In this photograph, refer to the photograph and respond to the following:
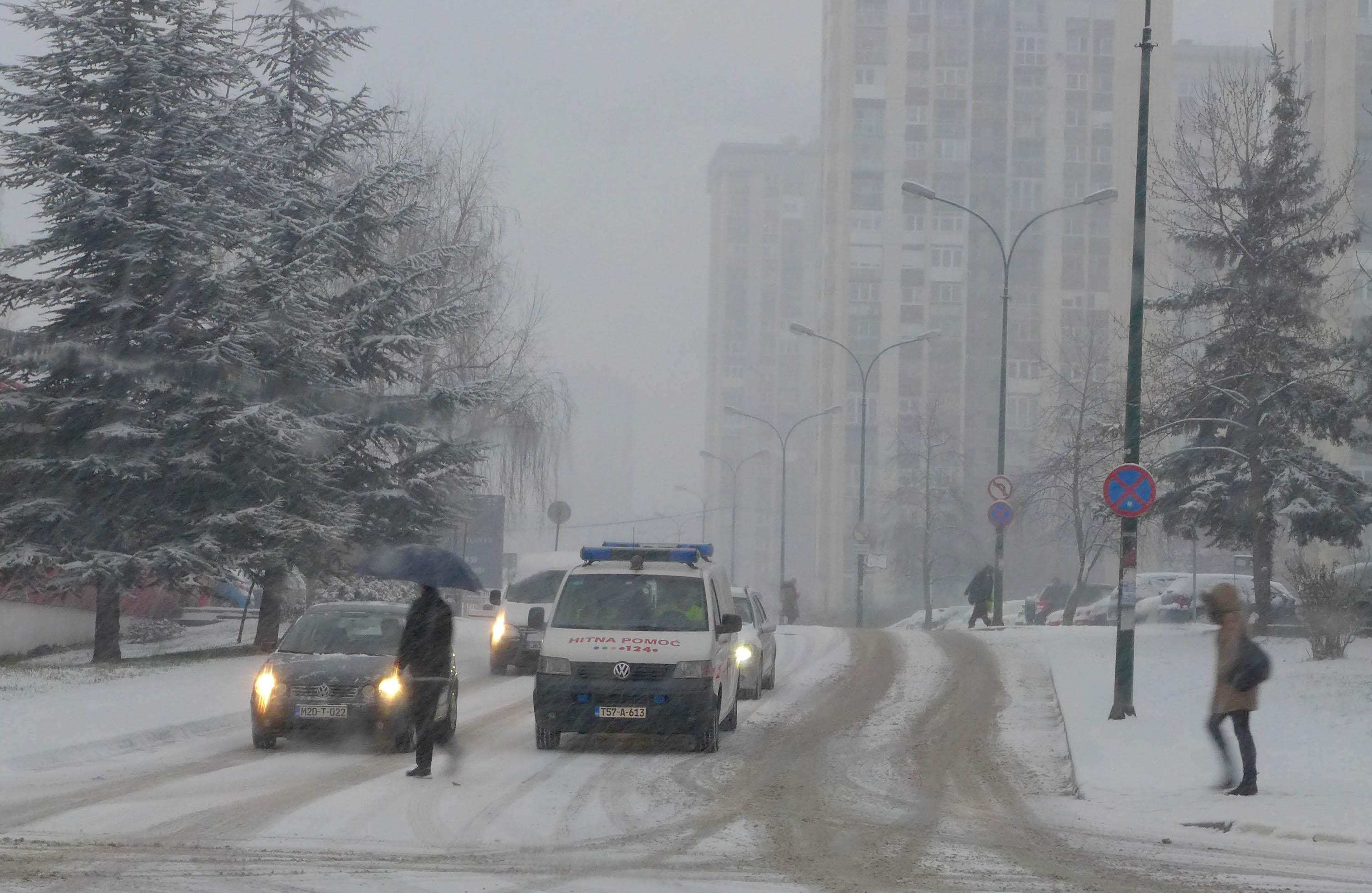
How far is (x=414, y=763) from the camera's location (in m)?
13.6

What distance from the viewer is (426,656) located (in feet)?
39.3

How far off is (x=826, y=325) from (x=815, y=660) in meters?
83.8

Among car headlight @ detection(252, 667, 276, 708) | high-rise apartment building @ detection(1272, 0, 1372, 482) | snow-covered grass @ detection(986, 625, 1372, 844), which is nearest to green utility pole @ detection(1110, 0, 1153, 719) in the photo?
snow-covered grass @ detection(986, 625, 1372, 844)

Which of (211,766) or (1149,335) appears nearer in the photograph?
(211,766)

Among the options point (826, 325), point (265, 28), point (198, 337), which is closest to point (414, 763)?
point (198, 337)

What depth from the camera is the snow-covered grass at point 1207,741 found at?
11305 millimetres

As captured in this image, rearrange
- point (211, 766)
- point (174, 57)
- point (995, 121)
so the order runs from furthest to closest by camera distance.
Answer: point (995, 121) < point (174, 57) < point (211, 766)

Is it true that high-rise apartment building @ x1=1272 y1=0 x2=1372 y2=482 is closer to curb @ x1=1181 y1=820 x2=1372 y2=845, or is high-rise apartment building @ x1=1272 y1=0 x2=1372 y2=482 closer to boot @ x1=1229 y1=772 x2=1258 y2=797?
boot @ x1=1229 y1=772 x2=1258 y2=797

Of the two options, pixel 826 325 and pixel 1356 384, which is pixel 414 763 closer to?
pixel 1356 384

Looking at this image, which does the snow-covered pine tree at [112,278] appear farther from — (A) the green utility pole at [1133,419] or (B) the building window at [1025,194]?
(B) the building window at [1025,194]

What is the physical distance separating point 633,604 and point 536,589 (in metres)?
9.30

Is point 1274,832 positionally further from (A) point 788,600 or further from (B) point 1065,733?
(A) point 788,600

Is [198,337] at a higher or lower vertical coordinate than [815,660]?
higher

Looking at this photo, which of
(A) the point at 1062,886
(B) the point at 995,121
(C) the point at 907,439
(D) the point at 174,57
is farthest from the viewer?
(B) the point at 995,121
